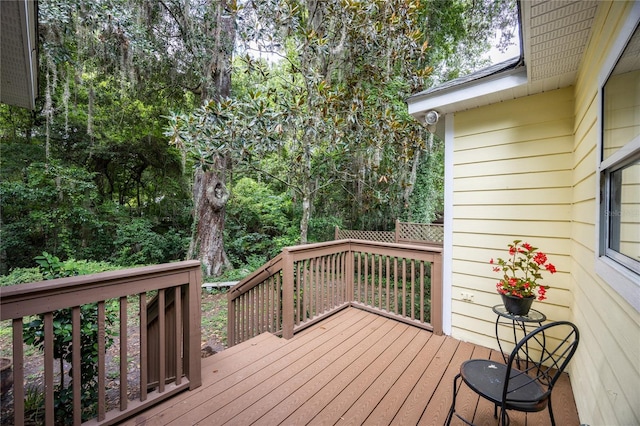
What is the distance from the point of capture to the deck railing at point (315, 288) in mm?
2836

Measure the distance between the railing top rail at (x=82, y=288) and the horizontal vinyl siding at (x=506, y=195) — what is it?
2.69 meters

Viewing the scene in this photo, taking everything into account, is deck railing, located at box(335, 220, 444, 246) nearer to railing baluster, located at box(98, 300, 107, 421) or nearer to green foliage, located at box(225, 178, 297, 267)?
green foliage, located at box(225, 178, 297, 267)

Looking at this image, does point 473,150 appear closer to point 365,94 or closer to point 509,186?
point 509,186

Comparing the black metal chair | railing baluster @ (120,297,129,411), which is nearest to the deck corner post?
the black metal chair

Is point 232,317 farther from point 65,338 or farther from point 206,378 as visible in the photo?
point 65,338

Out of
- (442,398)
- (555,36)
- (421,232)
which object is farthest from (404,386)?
(421,232)

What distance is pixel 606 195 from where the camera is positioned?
55.2 inches

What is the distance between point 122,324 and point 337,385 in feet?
5.07

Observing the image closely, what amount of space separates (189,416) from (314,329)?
4.89 feet

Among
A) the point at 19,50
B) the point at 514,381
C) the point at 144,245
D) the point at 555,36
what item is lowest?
the point at 144,245

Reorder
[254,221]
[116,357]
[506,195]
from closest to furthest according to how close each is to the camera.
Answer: [506,195], [116,357], [254,221]

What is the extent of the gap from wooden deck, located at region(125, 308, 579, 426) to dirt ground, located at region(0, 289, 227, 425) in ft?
4.33

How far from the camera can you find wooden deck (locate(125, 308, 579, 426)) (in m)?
1.74

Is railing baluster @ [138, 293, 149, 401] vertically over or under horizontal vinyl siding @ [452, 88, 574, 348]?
under
